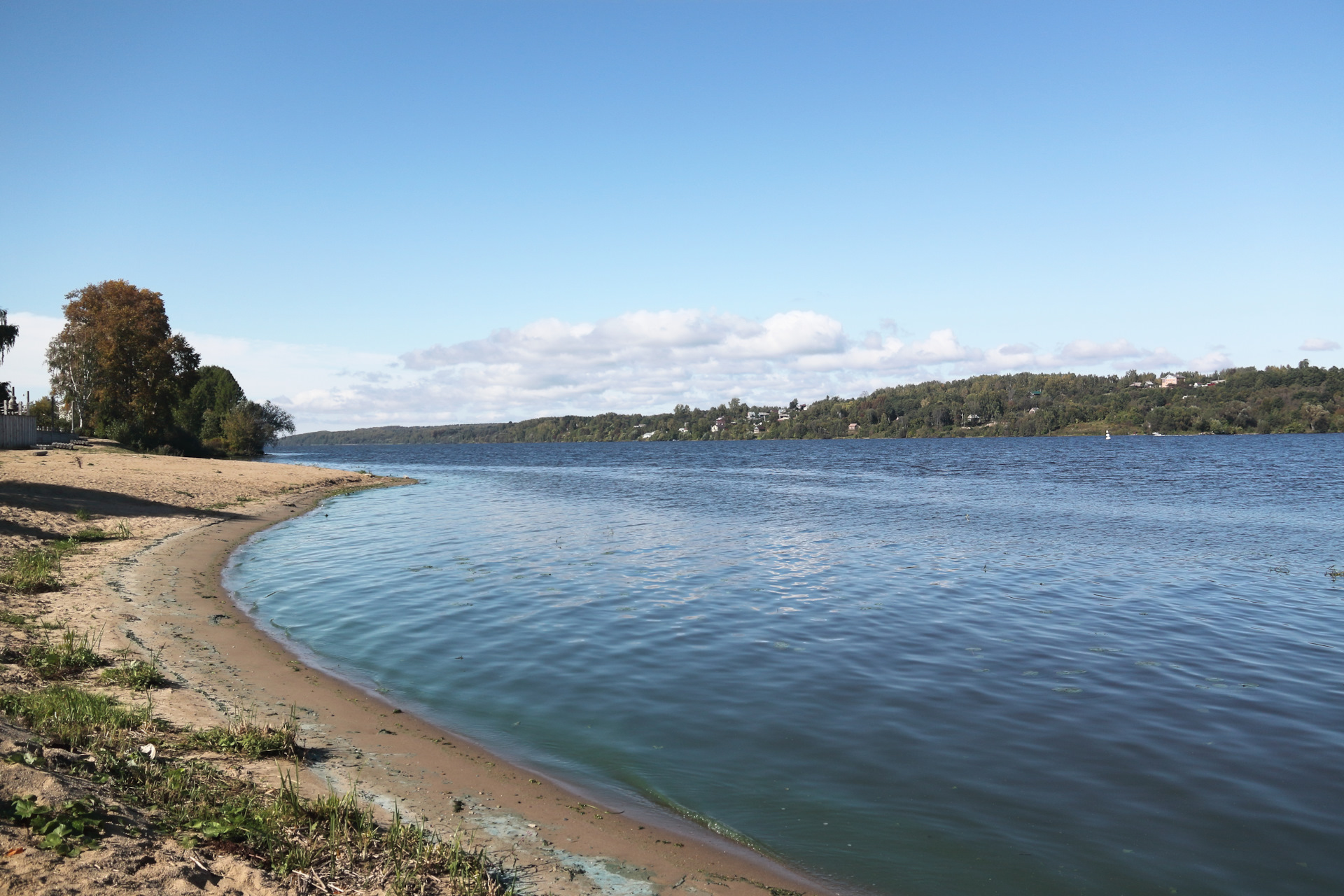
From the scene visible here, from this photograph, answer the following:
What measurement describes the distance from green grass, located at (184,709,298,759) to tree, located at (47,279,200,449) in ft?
239

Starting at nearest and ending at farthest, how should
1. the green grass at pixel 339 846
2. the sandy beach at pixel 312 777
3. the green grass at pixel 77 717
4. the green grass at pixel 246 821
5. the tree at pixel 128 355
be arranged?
the sandy beach at pixel 312 777
the green grass at pixel 246 821
the green grass at pixel 339 846
the green grass at pixel 77 717
the tree at pixel 128 355

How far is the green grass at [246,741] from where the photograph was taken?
28.0 ft

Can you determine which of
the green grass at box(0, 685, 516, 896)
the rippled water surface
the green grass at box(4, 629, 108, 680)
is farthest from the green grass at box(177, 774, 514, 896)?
the green grass at box(4, 629, 108, 680)

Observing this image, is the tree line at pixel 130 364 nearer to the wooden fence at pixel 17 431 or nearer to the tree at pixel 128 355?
the tree at pixel 128 355

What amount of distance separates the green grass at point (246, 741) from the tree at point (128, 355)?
7274 cm

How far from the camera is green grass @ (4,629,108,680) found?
10602 millimetres

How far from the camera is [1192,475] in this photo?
212ft

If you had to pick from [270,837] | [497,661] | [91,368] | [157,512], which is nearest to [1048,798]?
[270,837]

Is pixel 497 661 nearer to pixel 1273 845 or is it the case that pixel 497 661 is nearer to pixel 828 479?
pixel 1273 845

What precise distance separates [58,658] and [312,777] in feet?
17.7

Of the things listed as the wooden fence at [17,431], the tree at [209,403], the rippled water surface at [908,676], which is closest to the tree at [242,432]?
the tree at [209,403]

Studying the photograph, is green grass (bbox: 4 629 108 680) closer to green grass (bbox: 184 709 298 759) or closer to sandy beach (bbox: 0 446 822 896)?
sandy beach (bbox: 0 446 822 896)

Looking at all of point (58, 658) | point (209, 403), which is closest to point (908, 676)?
point (58, 658)

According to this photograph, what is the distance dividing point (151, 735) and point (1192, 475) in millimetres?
74830
